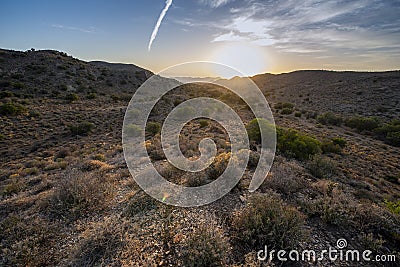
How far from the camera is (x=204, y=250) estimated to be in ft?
11.4

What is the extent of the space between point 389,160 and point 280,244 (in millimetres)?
14063

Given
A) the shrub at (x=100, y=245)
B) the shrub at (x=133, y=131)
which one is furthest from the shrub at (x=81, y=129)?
the shrub at (x=100, y=245)

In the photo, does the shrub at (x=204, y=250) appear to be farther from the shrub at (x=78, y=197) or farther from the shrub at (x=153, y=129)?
the shrub at (x=153, y=129)

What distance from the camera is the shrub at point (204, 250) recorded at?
11.4ft

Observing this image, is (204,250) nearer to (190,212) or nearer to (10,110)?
(190,212)

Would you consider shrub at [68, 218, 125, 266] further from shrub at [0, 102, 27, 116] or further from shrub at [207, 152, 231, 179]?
shrub at [0, 102, 27, 116]

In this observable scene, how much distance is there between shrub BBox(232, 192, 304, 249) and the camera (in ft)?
13.1

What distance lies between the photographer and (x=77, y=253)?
12.5 ft

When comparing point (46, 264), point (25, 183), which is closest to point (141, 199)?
point (46, 264)

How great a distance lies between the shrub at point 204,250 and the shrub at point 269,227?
55 cm

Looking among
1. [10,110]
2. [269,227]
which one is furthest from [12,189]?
[10,110]

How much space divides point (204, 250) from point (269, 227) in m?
1.53

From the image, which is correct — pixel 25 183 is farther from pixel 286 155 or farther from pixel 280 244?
pixel 286 155

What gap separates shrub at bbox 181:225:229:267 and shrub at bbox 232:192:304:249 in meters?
0.55
